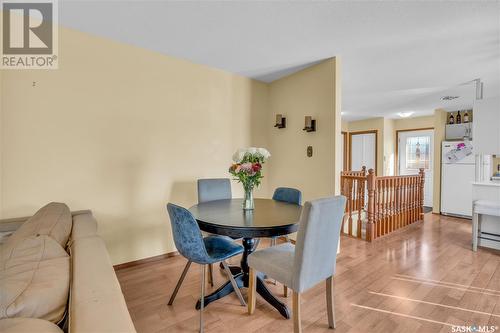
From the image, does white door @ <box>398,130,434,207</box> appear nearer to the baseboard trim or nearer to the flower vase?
the flower vase

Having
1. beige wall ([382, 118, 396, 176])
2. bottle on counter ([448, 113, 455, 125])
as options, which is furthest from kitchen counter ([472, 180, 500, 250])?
beige wall ([382, 118, 396, 176])

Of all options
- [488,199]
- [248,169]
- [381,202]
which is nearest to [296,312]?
[248,169]

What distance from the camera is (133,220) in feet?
8.70

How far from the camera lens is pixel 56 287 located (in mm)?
1001

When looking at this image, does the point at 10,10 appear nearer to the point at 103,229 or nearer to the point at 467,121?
the point at 103,229

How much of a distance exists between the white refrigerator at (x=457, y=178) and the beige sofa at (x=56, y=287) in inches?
238

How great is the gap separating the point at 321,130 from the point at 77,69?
2685 mm

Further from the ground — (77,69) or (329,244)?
(77,69)

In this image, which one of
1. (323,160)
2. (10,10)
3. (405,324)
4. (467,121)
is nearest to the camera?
(405,324)

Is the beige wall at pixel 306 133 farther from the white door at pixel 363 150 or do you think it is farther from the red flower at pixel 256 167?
the white door at pixel 363 150

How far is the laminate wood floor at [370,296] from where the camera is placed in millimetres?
1722

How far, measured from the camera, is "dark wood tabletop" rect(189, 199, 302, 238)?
1607mm

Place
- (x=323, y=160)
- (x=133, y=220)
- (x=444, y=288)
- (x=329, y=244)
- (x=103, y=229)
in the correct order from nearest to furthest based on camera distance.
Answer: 1. (x=329, y=244)
2. (x=444, y=288)
3. (x=103, y=229)
4. (x=133, y=220)
5. (x=323, y=160)

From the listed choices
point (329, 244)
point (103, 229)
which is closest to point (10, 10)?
point (103, 229)
